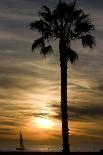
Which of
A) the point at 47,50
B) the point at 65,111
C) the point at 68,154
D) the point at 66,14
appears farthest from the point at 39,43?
the point at 68,154

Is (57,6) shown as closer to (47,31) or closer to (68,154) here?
(47,31)

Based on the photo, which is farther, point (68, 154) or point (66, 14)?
Result: point (66, 14)

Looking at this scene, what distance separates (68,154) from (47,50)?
32.1ft

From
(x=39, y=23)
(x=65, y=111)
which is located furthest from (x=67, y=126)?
(x=39, y=23)

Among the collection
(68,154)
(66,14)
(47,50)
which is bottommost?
(68,154)

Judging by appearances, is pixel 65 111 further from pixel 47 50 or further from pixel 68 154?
pixel 47 50

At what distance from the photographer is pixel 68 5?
41.3m

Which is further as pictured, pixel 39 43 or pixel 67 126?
pixel 39 43

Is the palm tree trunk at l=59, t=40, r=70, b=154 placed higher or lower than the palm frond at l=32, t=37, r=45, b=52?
lower

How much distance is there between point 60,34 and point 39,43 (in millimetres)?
2579

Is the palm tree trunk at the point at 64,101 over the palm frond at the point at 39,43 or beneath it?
beneath

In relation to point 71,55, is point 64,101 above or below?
below

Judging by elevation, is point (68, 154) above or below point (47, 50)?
below

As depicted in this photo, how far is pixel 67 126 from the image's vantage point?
3825 cm
